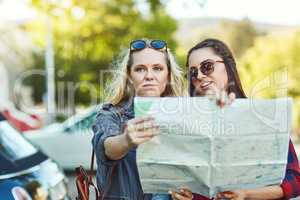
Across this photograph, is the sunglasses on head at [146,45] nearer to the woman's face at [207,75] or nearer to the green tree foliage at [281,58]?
the woman's face at [207,75]

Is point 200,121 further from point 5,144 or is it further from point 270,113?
point 5,144

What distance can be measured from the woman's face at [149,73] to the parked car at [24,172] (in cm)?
155

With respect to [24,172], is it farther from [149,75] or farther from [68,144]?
[68,144]

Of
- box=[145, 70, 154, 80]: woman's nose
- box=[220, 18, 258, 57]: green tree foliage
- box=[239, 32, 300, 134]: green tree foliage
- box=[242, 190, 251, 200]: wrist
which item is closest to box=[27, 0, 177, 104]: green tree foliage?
box=[239, 32, 300, 134]: green tree foliage

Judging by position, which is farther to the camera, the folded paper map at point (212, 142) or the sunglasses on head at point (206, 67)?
the sunglasses on head at point (206, 67)

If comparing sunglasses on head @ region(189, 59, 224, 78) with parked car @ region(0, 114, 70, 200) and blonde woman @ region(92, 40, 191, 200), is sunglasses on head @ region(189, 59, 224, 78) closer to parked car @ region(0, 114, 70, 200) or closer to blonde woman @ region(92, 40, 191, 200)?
blonde woman @ region(92, 40, 191, 200)

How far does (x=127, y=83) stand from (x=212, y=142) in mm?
482

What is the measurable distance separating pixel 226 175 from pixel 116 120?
44 cm

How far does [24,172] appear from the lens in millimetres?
3785

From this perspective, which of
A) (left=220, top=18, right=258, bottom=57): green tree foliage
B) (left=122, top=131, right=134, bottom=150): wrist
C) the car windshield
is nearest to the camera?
(left=122, top=131, right=134, bottom=150): wrist

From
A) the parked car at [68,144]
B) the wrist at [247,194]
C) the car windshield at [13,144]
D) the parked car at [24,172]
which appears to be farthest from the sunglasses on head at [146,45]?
the parked car at [68,144]

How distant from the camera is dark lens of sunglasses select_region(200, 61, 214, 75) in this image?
7.21 ft

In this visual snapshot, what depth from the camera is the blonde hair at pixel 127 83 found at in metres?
2.18

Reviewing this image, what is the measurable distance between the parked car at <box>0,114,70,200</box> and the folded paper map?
5.62ft
